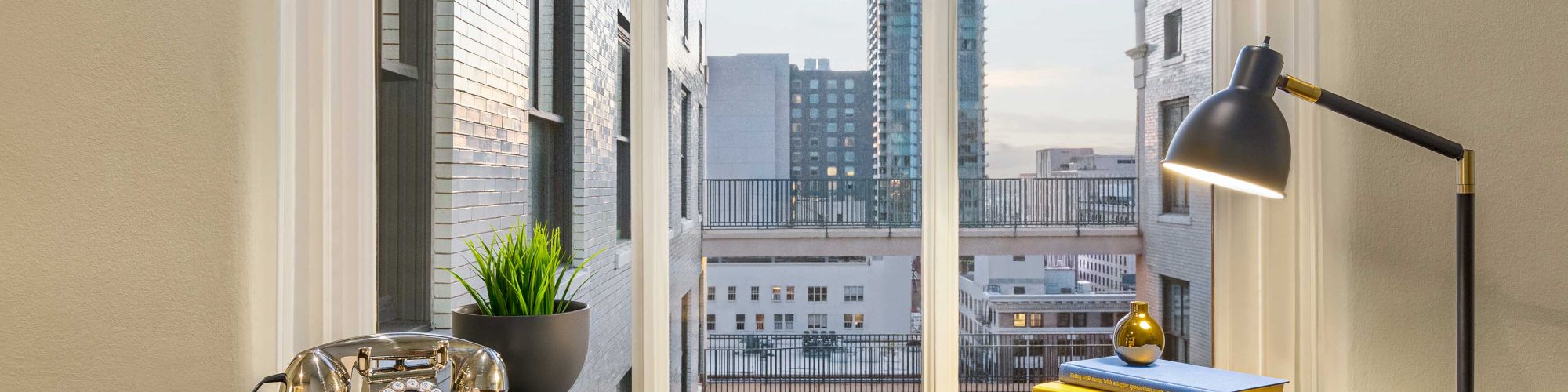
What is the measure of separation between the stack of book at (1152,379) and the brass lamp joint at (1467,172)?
1.49ft

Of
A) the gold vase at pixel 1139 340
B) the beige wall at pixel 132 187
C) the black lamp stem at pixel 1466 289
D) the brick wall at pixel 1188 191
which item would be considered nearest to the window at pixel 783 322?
the gold vase at pixel 1139 340

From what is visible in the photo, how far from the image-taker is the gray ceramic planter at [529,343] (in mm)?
1474

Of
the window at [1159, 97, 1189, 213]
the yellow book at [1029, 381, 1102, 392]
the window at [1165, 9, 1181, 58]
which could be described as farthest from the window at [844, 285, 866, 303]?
the window at [1165, 9, 1181, 58]

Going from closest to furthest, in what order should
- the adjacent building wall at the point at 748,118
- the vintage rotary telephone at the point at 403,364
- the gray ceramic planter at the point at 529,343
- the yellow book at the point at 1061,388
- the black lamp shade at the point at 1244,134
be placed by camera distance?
the vintage rotary telephone at the point at 403,364, the black lamp shade at the point at 1244,134, the gray ceramic planter at the point at 529,343, the yellow book at the point at 1061,388, the adjacent building wall at the point at 748,118

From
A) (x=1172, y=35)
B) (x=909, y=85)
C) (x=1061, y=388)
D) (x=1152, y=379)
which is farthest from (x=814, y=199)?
(x=1172, y=35)

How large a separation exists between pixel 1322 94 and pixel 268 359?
→ 5.41ft

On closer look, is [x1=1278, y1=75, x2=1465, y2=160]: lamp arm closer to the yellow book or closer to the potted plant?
the yellow book

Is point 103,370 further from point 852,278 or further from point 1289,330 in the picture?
point 1289,330

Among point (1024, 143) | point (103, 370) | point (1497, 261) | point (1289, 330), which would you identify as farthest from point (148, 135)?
point (1497, 261)

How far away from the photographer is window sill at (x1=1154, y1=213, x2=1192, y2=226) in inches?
75.5

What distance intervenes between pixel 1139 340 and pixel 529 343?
1147mm

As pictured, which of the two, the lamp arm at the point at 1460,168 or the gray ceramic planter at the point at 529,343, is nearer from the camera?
the lamp arm at the point at 1460,168

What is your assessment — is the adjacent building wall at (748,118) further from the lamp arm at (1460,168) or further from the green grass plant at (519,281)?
the lamp arm at (1460,168)

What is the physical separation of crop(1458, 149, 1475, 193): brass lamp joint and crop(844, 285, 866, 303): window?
1086 mm
